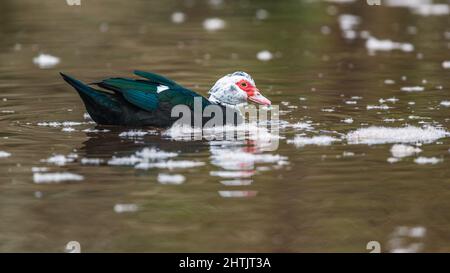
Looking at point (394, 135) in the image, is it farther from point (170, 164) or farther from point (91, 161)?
point (91, 161)

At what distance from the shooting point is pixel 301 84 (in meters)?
12.2

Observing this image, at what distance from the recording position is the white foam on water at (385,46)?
50.8 ft

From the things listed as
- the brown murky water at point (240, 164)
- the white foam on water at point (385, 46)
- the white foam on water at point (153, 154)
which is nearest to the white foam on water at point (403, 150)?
the brown murky water at point (240, 164)

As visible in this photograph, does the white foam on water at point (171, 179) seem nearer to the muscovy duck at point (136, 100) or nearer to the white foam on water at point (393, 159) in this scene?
the white foam on water at point (393, 159)

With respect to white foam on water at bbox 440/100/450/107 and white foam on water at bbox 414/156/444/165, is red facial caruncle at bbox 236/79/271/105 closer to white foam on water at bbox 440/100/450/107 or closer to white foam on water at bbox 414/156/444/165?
white foam on water at bbox 440/100/450/107

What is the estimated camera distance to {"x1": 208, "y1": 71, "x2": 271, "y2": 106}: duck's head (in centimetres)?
998

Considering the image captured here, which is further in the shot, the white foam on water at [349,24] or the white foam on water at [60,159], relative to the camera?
the white foam on water at [349,24]

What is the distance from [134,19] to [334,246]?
14.5 m

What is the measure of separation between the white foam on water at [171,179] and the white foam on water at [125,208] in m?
0.66

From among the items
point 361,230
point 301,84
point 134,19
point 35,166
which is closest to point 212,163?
point 35,166

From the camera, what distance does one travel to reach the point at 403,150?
834cm

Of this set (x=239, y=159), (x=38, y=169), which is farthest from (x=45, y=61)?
(x=239, y=159)

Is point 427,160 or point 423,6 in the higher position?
point 423,6

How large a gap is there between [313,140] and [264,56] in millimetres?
6197
